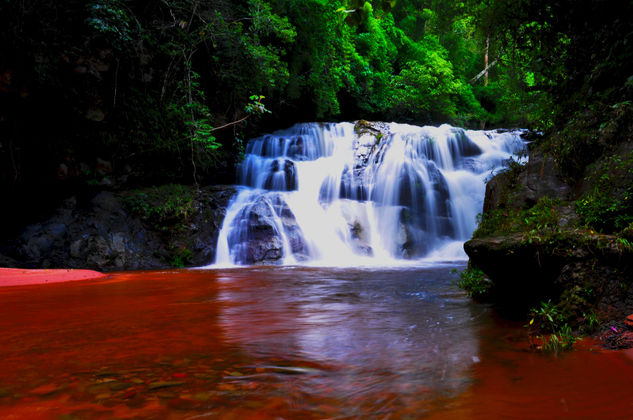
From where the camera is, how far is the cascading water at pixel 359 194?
1025 centimetres

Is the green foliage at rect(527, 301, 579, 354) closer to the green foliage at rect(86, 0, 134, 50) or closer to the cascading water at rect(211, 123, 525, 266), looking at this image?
the cascading water at rect(211, 123, 525, 266)

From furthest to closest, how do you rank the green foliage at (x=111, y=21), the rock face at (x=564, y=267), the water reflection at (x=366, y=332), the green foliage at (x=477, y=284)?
1. the green foliage at (x=111, y=21)
2. the green foliage at (x=477, y=284)
3. the rock face at (x=564, y=267)
4. the water reflection at (x=366, y=332)

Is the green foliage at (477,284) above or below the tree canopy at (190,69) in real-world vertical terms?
below

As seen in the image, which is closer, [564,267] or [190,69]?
[564,267]

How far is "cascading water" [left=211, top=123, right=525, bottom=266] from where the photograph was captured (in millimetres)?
10250

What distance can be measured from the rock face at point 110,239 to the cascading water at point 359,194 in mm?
704

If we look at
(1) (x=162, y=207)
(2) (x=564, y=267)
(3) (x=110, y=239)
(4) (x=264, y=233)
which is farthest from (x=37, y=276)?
(2) (x=564, y=267)

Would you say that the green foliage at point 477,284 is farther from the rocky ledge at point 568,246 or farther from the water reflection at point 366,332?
the water reflection at point 366,332

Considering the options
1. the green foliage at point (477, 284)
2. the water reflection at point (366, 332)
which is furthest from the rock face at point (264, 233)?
the green foliage at point (477, 284)

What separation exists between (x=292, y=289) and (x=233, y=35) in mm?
8192

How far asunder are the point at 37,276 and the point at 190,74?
645 centimetres

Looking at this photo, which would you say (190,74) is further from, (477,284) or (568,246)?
(568,246)

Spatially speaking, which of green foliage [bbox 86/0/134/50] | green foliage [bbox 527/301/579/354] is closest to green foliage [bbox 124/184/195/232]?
green foliage [bbox 86/0/134/50]

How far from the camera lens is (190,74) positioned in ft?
33.8
